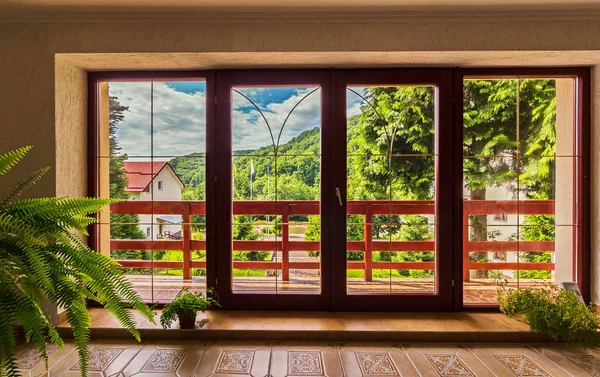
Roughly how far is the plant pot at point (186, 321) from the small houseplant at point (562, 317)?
7.68ft

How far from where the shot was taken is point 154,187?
2.69 m

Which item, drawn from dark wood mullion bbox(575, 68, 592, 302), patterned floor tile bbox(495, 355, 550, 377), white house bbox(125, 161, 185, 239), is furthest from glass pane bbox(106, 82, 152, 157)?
dark wood mullion bbox(575, 68, 592, 302)

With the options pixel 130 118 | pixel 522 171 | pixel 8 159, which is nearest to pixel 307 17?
pixel 130 118

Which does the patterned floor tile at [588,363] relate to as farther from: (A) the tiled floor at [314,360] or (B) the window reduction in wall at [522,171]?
(B) the window reduction in wall at [522,171]

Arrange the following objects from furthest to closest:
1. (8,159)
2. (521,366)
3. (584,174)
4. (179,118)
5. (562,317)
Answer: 1. (179,118)
2. (584,174)
3. (562,317)
4. (521,366)
5. (8,159)

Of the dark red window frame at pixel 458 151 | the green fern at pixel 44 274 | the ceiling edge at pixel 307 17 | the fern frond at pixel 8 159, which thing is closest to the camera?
the green fern at pixel 44 274

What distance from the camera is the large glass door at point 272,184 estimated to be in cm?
259

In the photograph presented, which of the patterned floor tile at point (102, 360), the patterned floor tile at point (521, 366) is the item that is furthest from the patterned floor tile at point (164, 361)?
the patterned floor tile at point (521, 366)

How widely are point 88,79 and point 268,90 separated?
146cm

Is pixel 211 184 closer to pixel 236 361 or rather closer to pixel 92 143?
pixel 92 143

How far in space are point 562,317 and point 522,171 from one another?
3.64ft

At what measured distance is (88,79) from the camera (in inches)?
104

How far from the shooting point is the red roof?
105 inches

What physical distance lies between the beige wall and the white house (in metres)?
0.50
